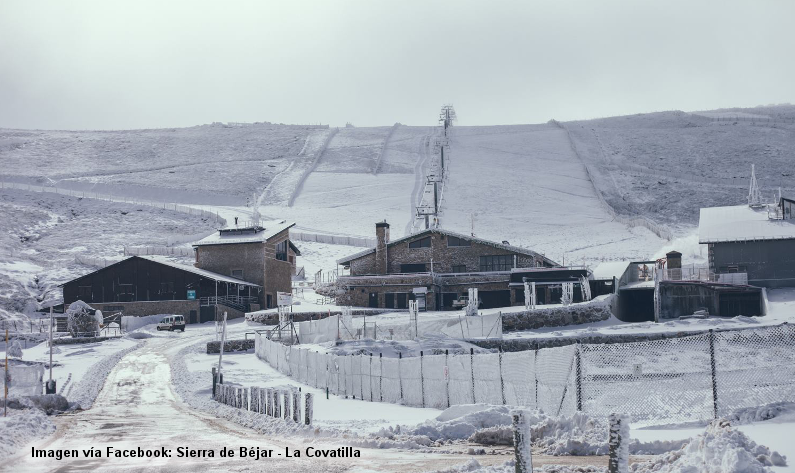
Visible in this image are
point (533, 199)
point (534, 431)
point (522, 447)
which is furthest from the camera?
point (533, 199)

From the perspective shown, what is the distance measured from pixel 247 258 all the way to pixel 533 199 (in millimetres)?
48537

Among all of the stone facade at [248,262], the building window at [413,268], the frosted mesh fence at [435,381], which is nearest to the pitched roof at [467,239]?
the building window at [413,268]

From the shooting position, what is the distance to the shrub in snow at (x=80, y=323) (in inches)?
2141

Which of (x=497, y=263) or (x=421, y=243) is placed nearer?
(x=497, y=263)

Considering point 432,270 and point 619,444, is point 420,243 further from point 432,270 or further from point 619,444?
point 619,444

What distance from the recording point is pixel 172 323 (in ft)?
194

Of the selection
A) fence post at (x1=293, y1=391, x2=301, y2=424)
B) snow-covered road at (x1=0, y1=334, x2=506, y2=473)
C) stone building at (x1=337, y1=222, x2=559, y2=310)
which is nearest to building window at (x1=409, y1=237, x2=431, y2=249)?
stone building at (x1=337, y1=222, x2=559, y2=310)

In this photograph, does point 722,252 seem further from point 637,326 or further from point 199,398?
point 199,398

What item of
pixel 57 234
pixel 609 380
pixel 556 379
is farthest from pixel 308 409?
pixel 57 234

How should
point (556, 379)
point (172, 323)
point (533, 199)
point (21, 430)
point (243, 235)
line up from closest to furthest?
point (556, 379) → point (21, 430) → point (172, 323) → point (243, 235) → point (533, 199)

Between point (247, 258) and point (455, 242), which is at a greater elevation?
point (455, 242)

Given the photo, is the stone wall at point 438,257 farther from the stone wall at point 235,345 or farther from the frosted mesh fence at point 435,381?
the frosted mesh fence at point 435,381

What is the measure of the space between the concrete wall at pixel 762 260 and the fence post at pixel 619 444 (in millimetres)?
42425

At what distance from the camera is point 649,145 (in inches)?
5645
